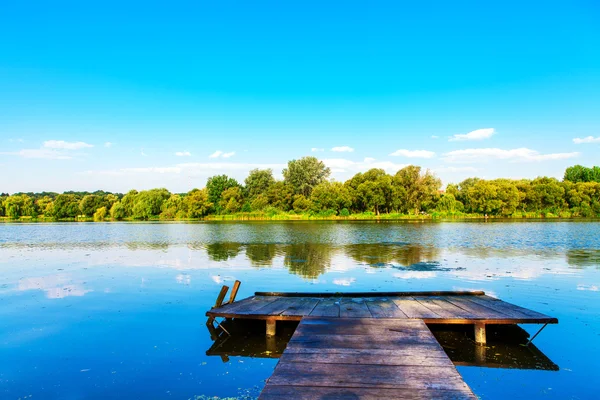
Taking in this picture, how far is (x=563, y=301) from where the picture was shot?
11.2m

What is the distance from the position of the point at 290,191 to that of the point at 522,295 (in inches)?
2957

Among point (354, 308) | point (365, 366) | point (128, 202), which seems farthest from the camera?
point (128, 202)

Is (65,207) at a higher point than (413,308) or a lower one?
higher

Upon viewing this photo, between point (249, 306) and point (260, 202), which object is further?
point (260, 202)

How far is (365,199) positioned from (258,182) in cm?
2989

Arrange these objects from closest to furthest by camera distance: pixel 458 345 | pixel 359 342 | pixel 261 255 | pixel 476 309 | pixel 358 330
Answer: pixel 359 342 → pixel 358 330 → pixel 458 345 → pixel 476 309 → pixel 261 255

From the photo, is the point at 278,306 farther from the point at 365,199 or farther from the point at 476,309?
the point at 365,199

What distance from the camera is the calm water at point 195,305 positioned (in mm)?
6305

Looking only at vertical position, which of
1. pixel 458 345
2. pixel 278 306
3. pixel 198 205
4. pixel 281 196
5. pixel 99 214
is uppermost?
pixel 281 196

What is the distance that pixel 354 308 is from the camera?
9.13 meters

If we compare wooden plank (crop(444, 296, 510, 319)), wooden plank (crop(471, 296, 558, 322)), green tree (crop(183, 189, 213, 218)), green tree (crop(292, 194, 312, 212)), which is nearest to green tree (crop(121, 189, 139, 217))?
green tree (crop(183, 189, 213, 218))

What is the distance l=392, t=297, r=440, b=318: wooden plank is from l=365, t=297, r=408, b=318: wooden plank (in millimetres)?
143

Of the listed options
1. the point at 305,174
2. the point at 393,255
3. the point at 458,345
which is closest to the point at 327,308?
the point at 458,345

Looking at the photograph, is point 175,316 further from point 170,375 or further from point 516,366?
point 516,366
